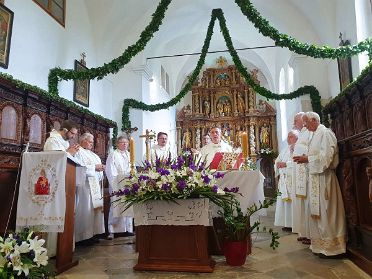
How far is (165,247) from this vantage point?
406cm

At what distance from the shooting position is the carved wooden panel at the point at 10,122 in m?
5.68

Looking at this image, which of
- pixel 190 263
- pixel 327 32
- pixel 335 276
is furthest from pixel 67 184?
pixel 327 32

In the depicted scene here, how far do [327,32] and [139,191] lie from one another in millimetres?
7777

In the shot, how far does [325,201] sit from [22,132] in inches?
208

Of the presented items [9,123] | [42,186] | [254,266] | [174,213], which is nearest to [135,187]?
[174,213]

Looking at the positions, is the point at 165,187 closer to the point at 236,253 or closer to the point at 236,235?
the point at 236,235

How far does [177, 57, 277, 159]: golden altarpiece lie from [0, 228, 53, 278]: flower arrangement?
45.0ft

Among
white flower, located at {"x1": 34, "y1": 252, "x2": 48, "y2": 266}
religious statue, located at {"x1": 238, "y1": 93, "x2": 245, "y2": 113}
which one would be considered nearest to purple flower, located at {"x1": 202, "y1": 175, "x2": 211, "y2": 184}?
white flower, located at {"x1": 34, "y1": 252, "x2": 48, "y2": 266}

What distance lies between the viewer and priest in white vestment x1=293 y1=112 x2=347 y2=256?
457 cm

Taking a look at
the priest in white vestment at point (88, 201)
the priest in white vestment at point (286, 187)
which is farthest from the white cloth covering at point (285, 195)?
the priest in white vestment at point (88, 201)

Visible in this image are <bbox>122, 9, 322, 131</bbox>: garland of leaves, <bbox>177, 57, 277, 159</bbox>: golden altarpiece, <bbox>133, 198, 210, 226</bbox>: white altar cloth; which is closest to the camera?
<bbox>133, 198, 210, 226</bbox>: white altar cloth

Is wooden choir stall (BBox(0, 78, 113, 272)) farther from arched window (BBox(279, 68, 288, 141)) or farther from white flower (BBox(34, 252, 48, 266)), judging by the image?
arched window (BBox(279, 68, 288, 141))

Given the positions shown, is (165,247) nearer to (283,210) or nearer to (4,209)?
(4,209)

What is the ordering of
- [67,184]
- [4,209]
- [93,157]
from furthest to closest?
[93,157] < [4,209] < [67,184]
